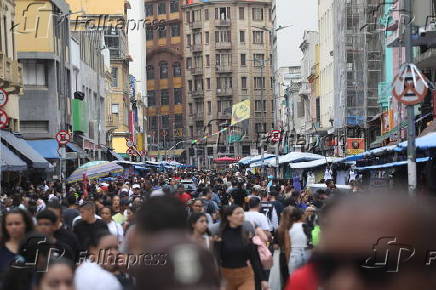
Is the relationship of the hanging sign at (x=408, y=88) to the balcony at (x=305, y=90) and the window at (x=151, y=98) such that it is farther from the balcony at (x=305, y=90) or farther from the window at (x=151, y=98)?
the window at (x=151, y=98)

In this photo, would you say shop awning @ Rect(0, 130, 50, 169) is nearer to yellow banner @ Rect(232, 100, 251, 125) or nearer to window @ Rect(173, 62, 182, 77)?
yellow banner @ Rect(232, 100, 251, 125)

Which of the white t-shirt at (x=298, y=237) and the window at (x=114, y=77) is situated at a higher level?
the window at (x=114, y=77)

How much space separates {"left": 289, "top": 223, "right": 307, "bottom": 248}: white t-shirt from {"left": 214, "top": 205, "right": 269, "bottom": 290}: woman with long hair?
105 cm

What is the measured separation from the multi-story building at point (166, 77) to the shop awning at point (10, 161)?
365ft

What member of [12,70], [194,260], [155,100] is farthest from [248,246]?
[155,100]

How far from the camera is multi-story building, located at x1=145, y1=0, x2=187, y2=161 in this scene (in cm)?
14850

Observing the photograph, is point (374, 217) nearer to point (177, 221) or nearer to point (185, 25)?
point (177, 221)

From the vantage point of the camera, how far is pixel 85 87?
69.0 meters

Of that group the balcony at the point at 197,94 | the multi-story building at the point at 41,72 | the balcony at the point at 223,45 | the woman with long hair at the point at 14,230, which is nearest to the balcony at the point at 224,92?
the balcony at the point at 197,94

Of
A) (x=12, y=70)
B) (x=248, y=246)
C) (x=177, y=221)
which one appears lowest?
(x=248, y=246)

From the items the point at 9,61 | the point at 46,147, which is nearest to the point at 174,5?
the point at 46,147

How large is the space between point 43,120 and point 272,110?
93462 mm

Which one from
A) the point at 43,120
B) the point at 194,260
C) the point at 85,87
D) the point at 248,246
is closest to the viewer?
the point at 194,260

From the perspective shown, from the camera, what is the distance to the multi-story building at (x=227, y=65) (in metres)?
142
